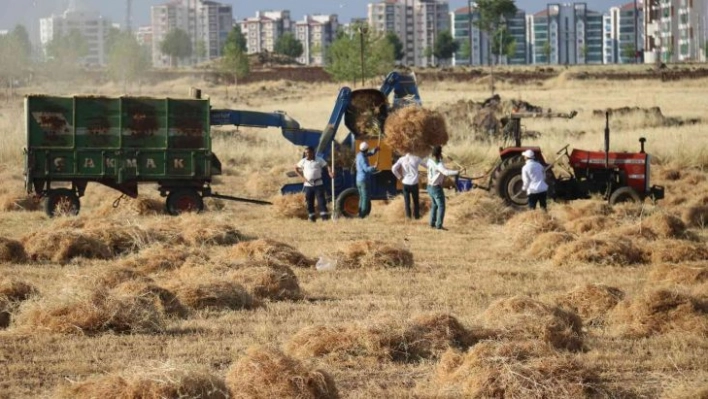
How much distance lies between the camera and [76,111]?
24.6 m

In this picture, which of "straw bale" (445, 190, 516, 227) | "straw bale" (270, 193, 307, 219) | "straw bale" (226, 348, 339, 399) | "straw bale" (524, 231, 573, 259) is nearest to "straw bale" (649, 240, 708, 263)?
"straw bale" (524, 231, 573, 259)

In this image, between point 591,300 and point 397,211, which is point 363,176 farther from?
point 591,300

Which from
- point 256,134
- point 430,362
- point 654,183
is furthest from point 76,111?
point 256,134

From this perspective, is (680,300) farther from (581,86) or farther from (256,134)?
(581,86)

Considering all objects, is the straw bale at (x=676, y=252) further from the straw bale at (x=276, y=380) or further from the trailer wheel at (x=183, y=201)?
the trailer wheel at (x=183, y=201)

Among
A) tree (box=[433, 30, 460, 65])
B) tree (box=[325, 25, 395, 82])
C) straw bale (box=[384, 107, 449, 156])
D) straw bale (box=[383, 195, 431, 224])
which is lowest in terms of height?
straw bale (box=[383, 195, 431, 224])

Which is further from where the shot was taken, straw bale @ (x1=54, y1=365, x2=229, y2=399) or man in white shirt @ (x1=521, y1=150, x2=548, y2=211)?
man in white shirt @ (x1=521, y1=150, x2=548, y2=211)

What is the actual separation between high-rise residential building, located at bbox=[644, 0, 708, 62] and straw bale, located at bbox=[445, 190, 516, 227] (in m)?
125

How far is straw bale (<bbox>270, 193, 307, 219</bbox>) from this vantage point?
80.8 feet

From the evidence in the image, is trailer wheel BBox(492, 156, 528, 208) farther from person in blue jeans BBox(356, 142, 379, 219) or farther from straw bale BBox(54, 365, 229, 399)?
straw bale BBox(54, 365, 229, 399)

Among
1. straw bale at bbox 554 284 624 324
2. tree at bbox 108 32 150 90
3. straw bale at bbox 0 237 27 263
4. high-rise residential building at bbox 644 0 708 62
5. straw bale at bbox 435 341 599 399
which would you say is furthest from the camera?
high-rise residential building at bbox 644 0 708 62

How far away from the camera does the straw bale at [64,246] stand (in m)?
18.4

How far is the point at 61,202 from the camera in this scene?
24.8 metres

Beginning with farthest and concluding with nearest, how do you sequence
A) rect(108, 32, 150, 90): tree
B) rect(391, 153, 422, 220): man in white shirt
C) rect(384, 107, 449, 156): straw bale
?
rect(108, 32, 150, 90): tree, rect(384, 107, 449, 156): straw bale, rect(391, 153, 422, 220): man in white shirt
